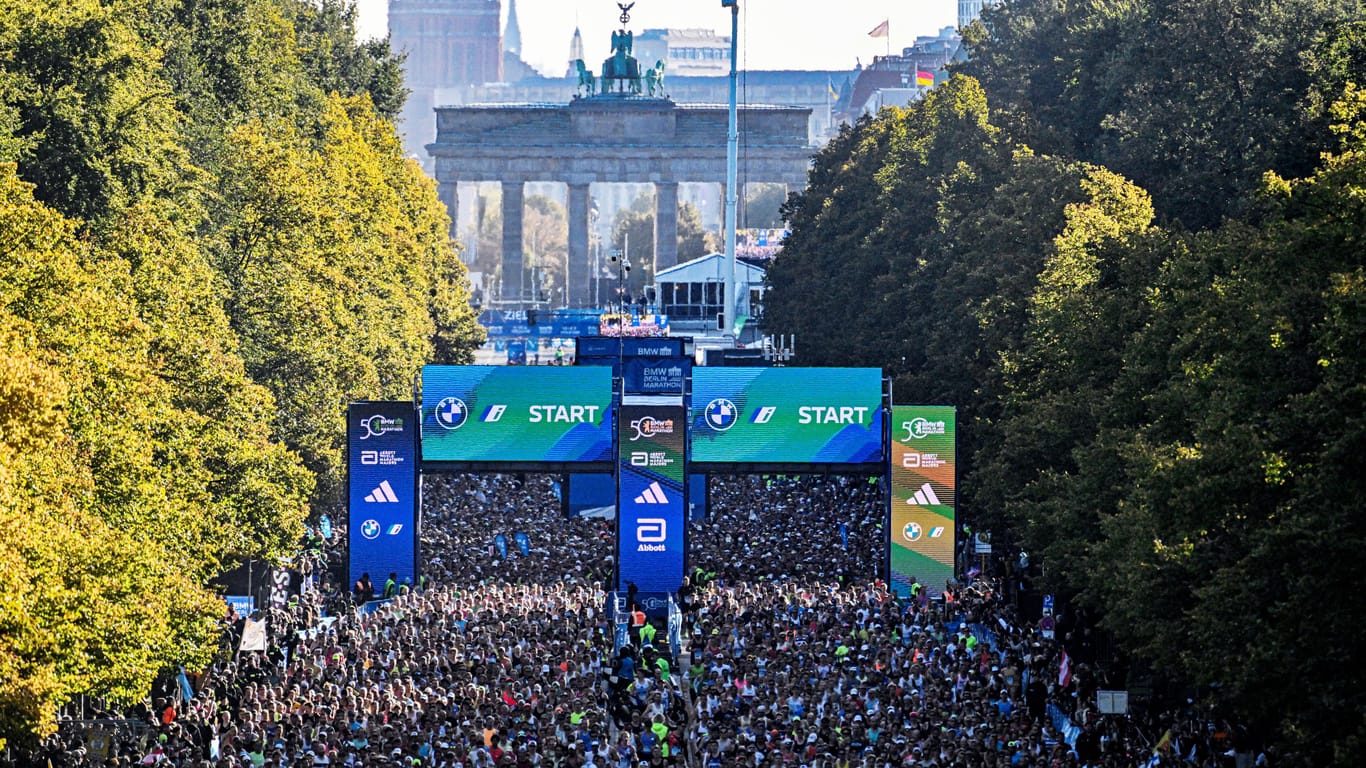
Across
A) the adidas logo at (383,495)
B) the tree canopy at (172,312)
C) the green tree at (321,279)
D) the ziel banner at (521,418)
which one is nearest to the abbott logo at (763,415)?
the ziel banner at (521,418)

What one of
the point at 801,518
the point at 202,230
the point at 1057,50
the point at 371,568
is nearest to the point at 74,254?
the point at 371,568

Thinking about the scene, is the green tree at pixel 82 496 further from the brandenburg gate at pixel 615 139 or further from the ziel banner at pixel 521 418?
the brandenburg gate at pixel 615 139

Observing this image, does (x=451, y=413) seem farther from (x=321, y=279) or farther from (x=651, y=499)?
(x=321, y=279)

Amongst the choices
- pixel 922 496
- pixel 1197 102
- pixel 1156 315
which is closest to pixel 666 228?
pixel 1197 102

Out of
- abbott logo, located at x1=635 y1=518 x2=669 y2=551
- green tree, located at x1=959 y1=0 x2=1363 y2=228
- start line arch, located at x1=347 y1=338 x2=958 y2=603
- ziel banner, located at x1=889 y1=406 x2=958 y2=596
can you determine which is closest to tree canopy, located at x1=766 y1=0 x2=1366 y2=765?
green tree, located at x1=959 y1=0 x2=1363 y2=228

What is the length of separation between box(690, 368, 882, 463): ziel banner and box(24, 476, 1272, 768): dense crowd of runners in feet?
10.2

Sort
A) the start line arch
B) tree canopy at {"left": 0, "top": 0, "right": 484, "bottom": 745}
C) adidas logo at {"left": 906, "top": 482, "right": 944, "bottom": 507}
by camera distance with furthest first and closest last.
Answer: adidas logo at {"left": 906, "top": 482, "right": 944, "bottom": 507} < the start line arch < tree canopy at {"left": 0, "top": 0, "right": 484, "bottom": 745}

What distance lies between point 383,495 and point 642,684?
50.1 ft

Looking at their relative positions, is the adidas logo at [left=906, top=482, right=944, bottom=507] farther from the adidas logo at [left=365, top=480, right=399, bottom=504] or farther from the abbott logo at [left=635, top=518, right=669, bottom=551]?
the adidas logo at [left=365, top=480, right=399, bottom=504]

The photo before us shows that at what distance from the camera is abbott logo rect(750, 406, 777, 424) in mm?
64312

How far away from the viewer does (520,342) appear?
498 ft

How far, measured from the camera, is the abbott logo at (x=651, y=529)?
6122cm

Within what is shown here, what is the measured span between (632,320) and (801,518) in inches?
2470

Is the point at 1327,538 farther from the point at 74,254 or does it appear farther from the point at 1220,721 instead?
the point at 74,254
